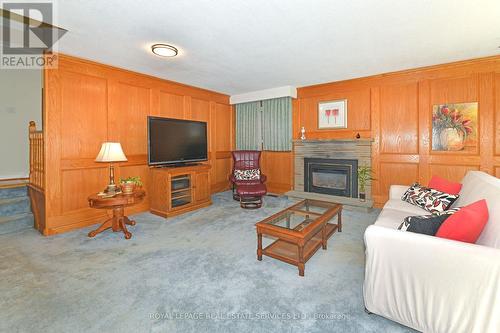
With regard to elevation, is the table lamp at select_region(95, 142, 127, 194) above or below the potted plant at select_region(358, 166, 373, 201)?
above

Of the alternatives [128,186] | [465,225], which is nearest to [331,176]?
[465,225]

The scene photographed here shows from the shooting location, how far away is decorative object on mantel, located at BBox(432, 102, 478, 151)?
3770 millimetres

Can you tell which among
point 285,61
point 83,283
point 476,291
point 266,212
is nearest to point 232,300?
point 83,283

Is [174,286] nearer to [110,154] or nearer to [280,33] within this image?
[110,154]

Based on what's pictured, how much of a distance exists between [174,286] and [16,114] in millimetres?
5644

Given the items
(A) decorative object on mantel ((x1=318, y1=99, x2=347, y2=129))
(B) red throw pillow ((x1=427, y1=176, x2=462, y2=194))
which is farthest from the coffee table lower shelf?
(A) decorative object on mantel ((x1=318, y1=99, x2=347, y2=129))

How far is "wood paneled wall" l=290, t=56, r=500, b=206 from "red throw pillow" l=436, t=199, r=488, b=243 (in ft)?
10.1

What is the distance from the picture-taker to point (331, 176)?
16.4 feet

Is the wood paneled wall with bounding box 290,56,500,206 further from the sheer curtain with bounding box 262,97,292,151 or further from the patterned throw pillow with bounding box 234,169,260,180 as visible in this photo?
the patterned throw pillow with bounding box 234,169,260,180

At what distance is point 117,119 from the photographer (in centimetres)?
399

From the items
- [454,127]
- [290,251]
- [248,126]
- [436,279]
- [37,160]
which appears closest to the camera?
[436,279]

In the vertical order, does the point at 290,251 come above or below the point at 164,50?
below

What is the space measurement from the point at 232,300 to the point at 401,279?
3.98 feet

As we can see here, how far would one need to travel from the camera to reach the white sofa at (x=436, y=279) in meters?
1.22
